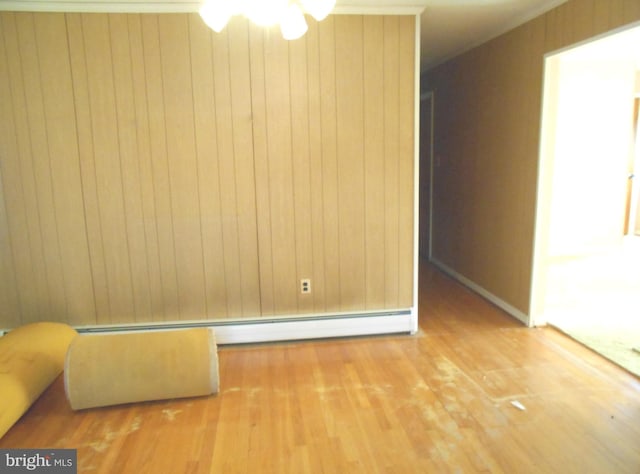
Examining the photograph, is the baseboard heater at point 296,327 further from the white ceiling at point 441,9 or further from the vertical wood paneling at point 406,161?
the white ceiling at point 441,9

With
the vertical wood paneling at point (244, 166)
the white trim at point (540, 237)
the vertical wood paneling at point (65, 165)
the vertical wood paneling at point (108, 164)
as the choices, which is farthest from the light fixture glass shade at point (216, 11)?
the white trim at point (540, 237)

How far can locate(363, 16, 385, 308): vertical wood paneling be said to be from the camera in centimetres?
312

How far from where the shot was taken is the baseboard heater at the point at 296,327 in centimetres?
328

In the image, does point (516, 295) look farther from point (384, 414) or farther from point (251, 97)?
point (251, 97)

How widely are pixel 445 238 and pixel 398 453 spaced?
3.32 m

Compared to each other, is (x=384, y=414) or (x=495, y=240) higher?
(x=495, y=240)

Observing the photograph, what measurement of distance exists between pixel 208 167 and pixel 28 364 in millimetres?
1588

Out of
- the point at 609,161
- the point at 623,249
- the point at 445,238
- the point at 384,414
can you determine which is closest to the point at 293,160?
the point at 384,414

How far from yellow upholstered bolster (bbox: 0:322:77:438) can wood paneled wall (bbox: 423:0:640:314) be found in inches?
130

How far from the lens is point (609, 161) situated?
18.2 feet

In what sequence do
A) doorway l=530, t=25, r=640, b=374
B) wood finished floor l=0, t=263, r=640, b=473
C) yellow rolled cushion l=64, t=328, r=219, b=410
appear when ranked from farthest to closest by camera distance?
doorway l=530, t=25, r=640, b=374 → yellow rolled cushion l=64, t=328, r=219, b=410 → wood finished floor l=0, t=263, r=640, b=473

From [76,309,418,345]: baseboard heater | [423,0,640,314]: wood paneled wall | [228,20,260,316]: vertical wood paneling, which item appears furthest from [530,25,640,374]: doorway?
[228,20,260,316]: vertical wood paneling

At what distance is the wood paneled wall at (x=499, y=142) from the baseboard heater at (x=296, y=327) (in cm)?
107

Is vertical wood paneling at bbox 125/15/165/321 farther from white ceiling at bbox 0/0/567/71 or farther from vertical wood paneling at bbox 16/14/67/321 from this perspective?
vertical wood paneling at bbox 16/14/67/321
